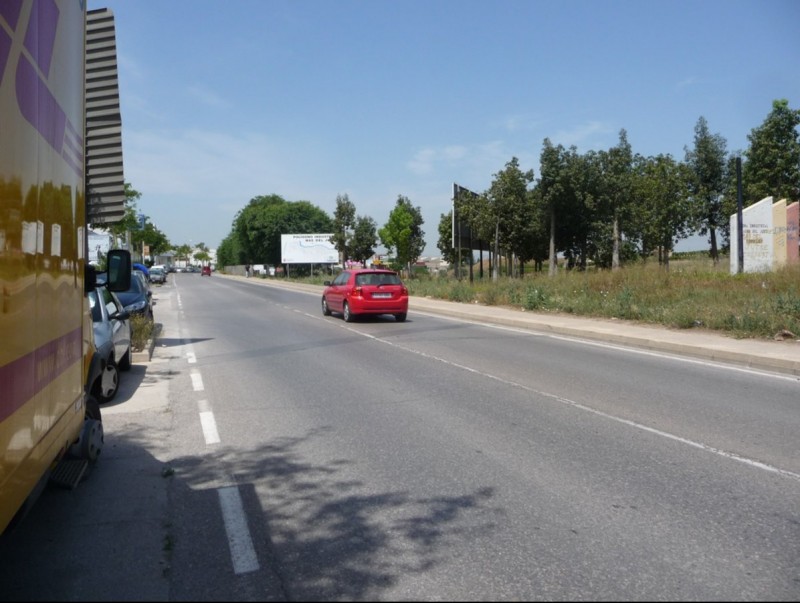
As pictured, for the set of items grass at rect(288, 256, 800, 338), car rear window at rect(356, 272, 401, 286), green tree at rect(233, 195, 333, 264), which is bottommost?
grass at rect(288, 256, 800, 338)

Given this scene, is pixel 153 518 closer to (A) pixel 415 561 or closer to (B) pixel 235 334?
(A) pixel 415 561

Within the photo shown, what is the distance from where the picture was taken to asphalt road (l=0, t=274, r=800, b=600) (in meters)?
3.56

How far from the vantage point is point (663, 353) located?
12836 mm

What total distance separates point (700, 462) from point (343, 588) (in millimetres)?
3489

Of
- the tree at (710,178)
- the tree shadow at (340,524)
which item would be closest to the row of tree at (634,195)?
the tree at (710,178)

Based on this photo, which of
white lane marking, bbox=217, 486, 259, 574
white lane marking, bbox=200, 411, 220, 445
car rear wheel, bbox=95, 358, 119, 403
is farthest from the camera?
car rear wheel, bbox=95, 358, 119, 403

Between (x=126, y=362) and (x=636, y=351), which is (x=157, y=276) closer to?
(x=126, y=362)

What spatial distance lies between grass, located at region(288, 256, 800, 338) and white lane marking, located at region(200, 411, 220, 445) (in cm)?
1109

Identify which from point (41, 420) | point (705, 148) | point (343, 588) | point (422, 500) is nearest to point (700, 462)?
point (422, 500)

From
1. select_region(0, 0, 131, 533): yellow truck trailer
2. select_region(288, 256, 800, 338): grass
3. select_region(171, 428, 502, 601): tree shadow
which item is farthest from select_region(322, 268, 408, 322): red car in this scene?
select_region(0, 0, 131, 533): yellow truck trailer

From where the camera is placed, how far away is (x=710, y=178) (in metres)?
42.2

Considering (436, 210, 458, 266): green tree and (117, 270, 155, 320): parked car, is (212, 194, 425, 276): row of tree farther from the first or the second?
(117, 270, 155, 320): parked car

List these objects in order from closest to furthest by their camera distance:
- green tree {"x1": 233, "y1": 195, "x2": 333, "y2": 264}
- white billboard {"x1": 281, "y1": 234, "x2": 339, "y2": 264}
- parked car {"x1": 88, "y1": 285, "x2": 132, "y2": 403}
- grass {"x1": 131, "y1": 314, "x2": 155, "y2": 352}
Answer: parked car {"x1": 88, "y1": 285, "x2": 132, "y2": 403}, grass {"x1": 131, "y1": 314, "x2": 155, "y2": 352}, white billboard {"x1": 281, "y1": 234, "x2": 339, "y2": 264}, green tree {"x1": 233, "y1": 195, "x2": 333, "y2": 264}

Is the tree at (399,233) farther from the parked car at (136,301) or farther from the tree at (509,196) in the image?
the parked car at (136,301)
